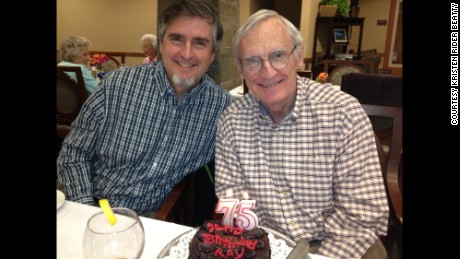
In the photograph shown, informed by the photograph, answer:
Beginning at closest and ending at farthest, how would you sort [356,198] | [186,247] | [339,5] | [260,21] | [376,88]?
1. [186,247]
2. [356,198]
3. [260,21]
4. [376,88]
5. [339,5]

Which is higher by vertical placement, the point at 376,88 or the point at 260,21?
the point at 260,21

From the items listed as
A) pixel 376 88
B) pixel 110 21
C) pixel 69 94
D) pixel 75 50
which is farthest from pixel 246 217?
pixel 110 21

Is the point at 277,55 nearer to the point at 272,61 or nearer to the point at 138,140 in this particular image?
the point at 272,61

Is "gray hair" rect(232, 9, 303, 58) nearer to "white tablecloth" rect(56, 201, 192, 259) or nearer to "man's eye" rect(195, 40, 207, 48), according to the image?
"man's eye" rect(195, 40, 207, 48)

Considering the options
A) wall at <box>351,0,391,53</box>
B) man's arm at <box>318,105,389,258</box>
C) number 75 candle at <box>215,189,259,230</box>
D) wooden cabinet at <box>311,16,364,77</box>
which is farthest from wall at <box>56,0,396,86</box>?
number 75 candle at <box>215,189,259,230</box>

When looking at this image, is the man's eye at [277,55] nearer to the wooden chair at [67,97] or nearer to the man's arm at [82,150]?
the man's arm at [82,150]

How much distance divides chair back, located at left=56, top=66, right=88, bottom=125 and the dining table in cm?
263

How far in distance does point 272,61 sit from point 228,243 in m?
0.86

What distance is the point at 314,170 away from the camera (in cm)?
143
